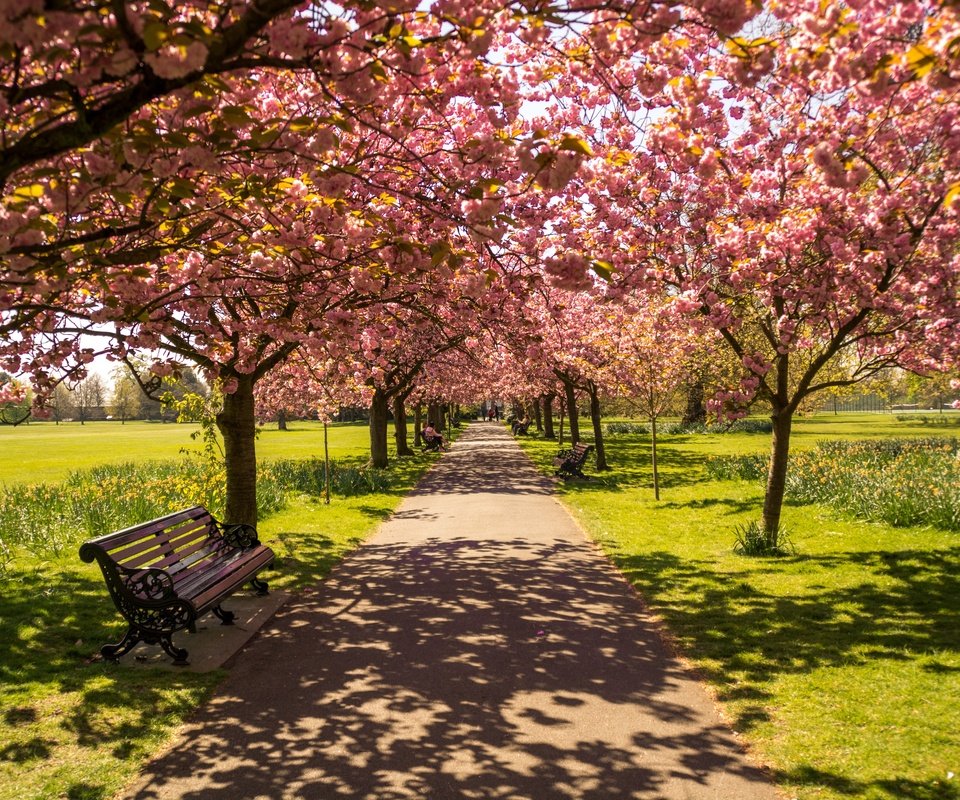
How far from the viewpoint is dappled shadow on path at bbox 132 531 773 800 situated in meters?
4.04

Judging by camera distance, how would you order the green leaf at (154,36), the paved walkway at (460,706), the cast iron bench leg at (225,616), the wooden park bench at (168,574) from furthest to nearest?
the cast iron bench leg at (225,616)
the wooden park bench at (168,574)
the paved walkway at (460,706)
the green leaf at (154,36)

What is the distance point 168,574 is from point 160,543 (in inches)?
38.5

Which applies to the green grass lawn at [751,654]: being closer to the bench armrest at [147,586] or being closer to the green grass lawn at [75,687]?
the green grass lawn at [75,687]

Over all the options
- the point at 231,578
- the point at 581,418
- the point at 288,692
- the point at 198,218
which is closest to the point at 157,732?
the point at 288,692

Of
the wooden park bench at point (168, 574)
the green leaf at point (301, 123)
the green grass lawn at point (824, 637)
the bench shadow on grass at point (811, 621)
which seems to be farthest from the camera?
the wooden park bench at point (168, 574)

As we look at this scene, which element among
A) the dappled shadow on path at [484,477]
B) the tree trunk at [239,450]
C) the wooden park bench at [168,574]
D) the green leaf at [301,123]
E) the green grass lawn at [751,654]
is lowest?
the dappled shadow on path at [484,477]

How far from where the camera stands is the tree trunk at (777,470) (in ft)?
32.4

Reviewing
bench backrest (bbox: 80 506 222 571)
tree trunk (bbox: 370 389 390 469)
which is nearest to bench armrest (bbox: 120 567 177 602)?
bench backrest (bbox: 80 506 222 571)

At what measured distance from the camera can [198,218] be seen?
5.57 m

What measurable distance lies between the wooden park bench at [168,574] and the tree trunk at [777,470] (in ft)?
23.7

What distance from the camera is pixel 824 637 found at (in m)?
6.52

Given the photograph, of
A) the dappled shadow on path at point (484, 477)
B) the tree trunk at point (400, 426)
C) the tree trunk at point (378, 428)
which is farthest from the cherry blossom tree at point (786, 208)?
the tree trunk at point (400, 426)

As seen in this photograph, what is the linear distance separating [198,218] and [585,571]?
6585 mm

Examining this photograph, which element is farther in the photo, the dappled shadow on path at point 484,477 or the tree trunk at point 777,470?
the dappled shadow on path at point 484,477
